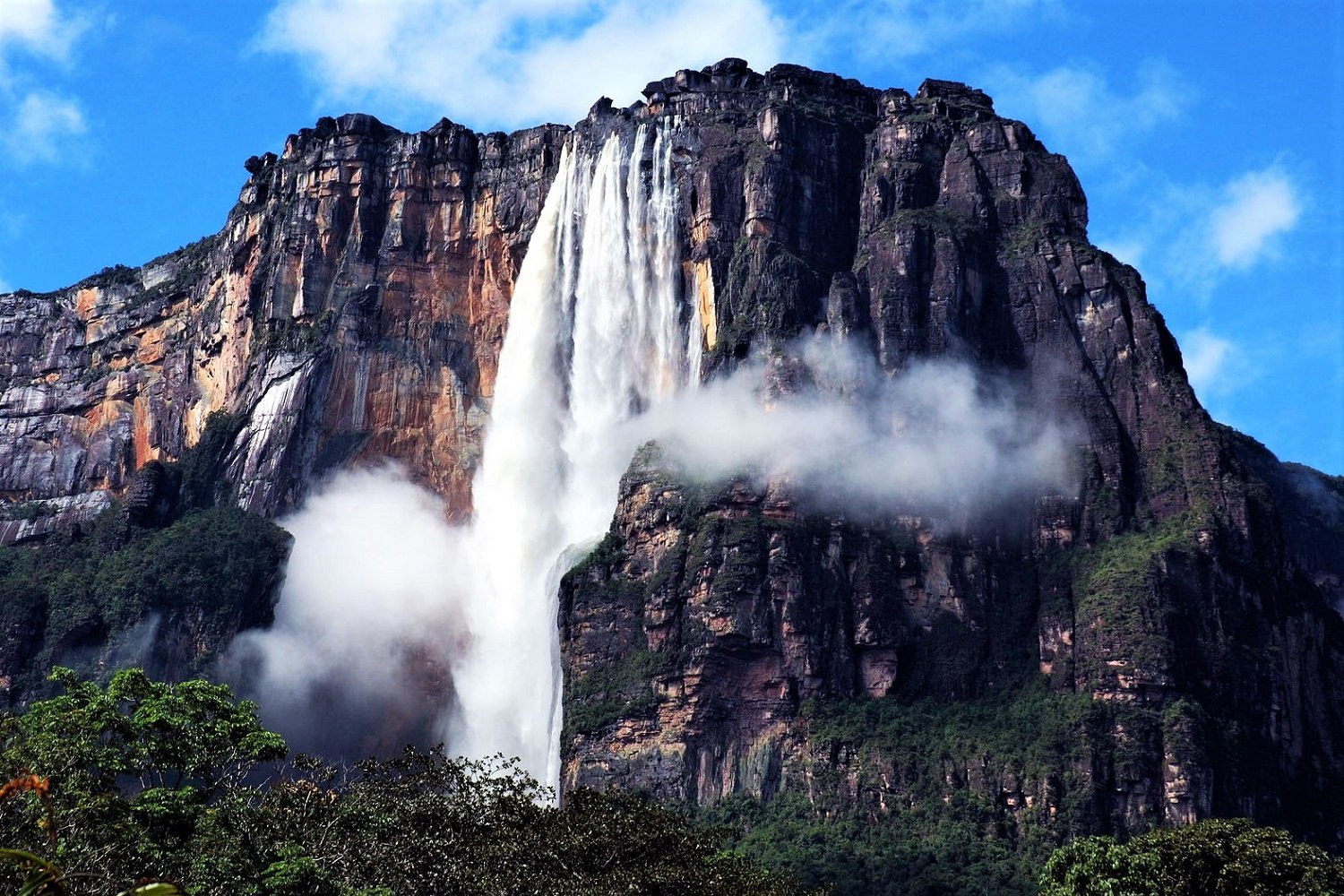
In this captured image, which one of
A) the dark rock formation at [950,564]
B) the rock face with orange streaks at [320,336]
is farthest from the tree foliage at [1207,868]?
the rock face with orange streaks at [320,336]

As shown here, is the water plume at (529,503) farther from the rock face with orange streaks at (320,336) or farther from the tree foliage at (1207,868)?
the tree foliage at (1207,868)

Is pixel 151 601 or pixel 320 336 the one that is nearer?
pixel 151 601

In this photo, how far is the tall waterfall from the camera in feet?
420

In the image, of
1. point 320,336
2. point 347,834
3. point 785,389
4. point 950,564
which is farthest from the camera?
point 320,336

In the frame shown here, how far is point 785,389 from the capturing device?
121062mm

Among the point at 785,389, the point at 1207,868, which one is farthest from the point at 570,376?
→ the point at 1207,868

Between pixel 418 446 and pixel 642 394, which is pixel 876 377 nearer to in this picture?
pixel 642 394

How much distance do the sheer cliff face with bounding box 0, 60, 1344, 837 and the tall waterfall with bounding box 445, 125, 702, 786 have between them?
6.52 ft

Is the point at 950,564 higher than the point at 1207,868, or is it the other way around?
the point at 950,564

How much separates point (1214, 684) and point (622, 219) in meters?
47.1

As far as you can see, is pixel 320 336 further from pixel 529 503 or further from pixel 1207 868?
pixel 1207 868

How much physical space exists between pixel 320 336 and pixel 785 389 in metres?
33.0

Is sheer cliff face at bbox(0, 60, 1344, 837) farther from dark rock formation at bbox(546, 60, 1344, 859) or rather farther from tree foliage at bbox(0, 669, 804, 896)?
tree foliage at bbox(0, 669, 804, 896)

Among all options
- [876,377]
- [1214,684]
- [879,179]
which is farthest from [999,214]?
[1214,684]
